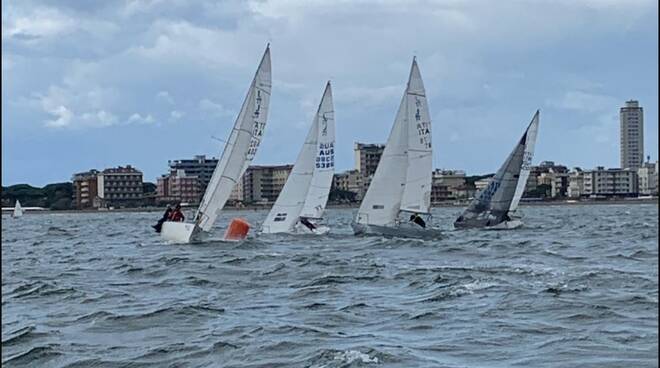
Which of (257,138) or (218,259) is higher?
(257,138)

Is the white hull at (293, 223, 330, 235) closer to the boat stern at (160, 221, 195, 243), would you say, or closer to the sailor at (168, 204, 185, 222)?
the sailor at (168, 204, 185, 222)

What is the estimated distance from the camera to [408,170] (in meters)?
36.0

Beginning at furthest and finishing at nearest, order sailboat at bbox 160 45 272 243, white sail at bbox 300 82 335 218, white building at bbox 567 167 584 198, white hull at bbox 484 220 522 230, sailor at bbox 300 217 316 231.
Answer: white building at bbox 567 167 584 198 → white hull at bbox 484 220 522 230 → white sail at bbox 300 82 335 218 → sailor at bbox 300 217 316 231 → sailboat at bbox 160 45 272 243

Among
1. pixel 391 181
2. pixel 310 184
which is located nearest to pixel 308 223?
pixel 310 184

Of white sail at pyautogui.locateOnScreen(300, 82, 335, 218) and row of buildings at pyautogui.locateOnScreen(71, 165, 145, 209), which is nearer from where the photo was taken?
white sail at pyautogui.locateOnScreen(300, 82, 335, 218)

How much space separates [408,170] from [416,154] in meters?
0.66

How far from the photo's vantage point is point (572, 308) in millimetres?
13758

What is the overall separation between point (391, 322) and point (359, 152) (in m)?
146

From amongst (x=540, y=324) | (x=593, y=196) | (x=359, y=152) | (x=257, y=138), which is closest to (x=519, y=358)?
(x=540, y=324)

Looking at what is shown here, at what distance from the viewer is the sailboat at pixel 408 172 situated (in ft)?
118

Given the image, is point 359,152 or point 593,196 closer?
point 593,196

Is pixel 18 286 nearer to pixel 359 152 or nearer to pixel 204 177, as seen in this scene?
pixel 359 152

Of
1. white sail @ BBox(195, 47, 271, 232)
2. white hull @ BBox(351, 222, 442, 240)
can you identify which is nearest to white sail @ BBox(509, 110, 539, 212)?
white hull @ BBox(351, 222, 442, 240)

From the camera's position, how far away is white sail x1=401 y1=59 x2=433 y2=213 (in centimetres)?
3597
